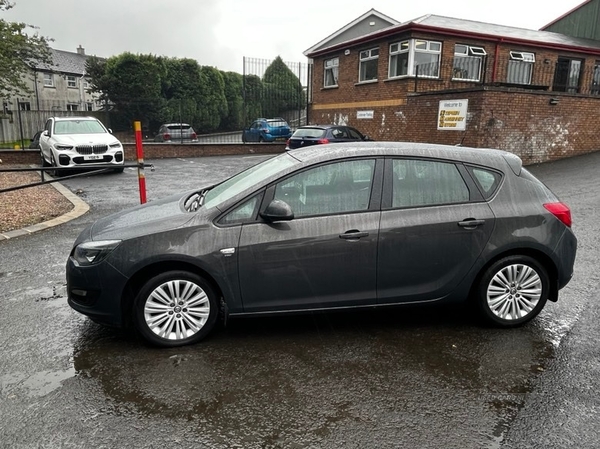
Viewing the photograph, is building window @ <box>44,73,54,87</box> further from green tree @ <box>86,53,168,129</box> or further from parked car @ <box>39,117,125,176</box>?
parked car @ <box>39,117,125,176</box>

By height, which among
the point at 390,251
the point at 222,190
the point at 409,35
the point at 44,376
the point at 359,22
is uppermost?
the point at 359,22

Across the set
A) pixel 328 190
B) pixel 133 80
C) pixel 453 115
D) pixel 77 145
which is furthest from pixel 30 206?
pixel 133 80

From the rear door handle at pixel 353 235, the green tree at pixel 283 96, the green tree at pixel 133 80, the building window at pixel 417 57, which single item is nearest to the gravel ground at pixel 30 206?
the rear door handle at pixel 353 235

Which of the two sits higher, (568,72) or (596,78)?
(568,72)

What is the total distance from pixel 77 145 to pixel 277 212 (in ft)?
40.8

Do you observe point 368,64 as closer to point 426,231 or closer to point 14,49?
point 14,49

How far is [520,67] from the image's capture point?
70.2ft

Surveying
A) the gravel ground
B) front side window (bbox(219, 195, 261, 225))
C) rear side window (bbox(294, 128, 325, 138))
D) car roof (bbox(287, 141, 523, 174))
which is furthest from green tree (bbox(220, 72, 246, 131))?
front side window (bbox(219, 195, 261, 225))

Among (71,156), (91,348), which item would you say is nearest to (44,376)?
(91,348)

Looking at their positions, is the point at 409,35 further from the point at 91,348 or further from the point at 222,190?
the point at 91,348

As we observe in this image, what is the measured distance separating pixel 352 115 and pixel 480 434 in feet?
66.7

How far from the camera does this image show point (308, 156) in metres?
4.01

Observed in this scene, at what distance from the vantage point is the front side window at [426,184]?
3.89 m

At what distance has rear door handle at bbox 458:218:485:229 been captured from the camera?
3857 mm
